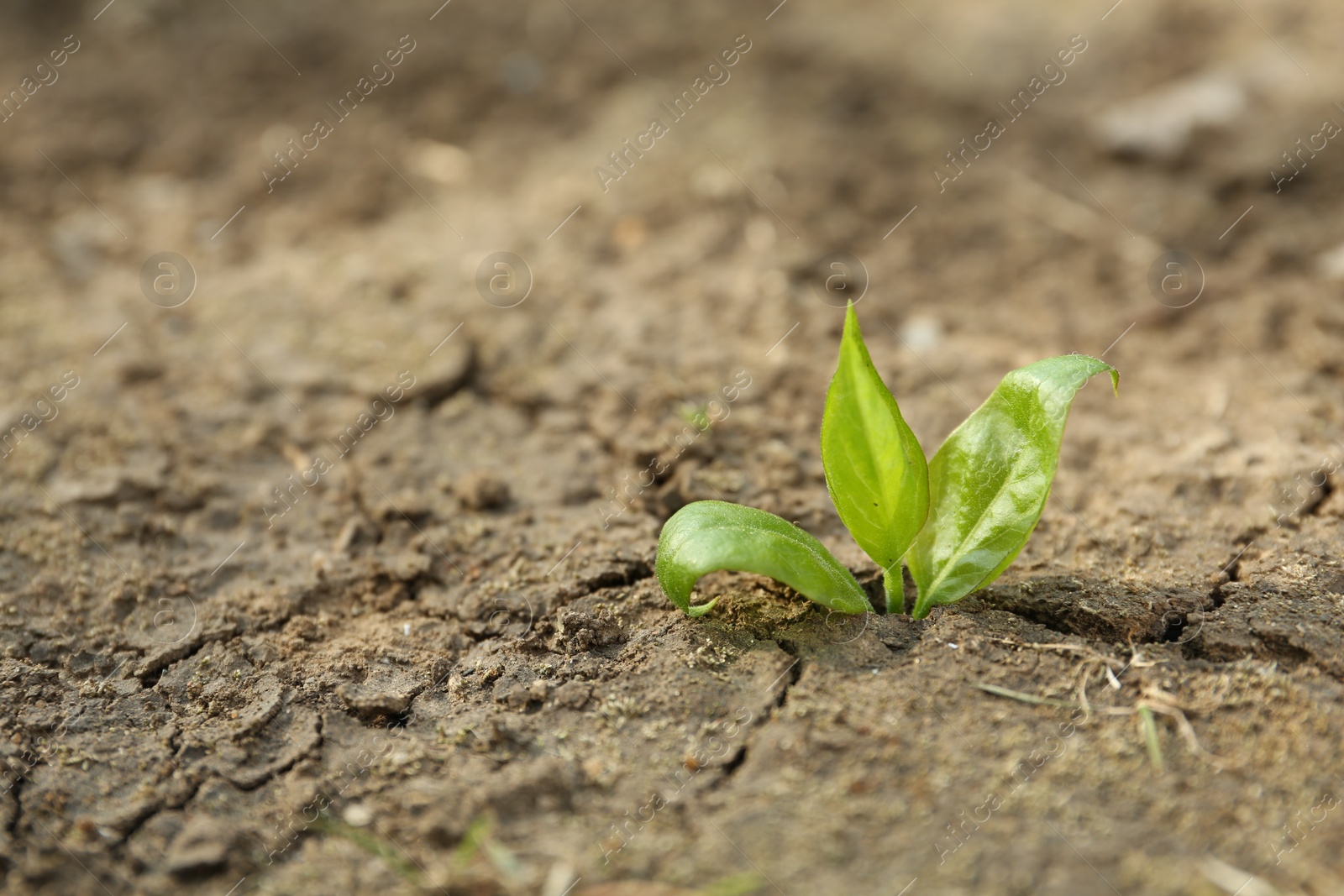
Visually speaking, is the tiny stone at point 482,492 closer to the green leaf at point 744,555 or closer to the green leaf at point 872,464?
the green leaf at point 744,555

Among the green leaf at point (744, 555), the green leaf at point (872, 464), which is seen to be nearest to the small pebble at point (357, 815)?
the green leaf at point (744, 555)

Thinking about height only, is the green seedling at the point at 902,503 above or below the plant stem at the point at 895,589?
above

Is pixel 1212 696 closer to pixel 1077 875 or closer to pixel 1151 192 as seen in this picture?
pixel 1077 875

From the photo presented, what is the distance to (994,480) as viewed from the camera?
1.83 meters

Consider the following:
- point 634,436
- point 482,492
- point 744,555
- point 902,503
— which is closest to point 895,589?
point 902,503

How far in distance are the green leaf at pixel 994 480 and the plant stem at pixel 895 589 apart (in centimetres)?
4

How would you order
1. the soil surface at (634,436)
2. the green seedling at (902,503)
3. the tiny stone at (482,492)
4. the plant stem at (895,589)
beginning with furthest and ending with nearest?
the tiny stone at (482,492) < the plant stem at (895,589) < the green seedling at (902,503) < the soil surface at (634,436)

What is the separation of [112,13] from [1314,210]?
494 cm

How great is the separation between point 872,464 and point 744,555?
0.31m

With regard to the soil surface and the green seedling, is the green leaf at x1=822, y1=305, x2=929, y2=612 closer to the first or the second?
the green seedling

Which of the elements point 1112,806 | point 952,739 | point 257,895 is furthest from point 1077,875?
point 257,895

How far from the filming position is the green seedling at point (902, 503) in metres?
1.69

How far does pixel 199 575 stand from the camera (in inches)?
89.0

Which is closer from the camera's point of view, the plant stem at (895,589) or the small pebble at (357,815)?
the small pebble at (357,815)
